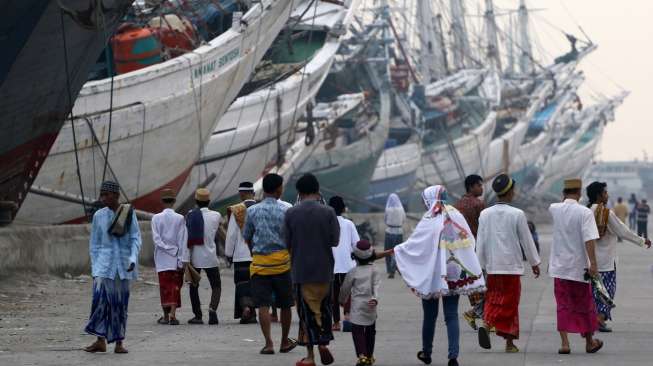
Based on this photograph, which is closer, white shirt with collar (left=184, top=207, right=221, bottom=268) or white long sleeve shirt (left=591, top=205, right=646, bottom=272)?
white long sleeve shirt (left=591, top=205, right=646, bottom=272)

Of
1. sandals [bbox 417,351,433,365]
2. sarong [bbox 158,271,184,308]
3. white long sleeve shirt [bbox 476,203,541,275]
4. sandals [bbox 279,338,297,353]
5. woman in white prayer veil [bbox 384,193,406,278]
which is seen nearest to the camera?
sandals [bbox 417,351,433,365]

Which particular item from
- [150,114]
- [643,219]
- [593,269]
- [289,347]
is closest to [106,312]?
[289,347]

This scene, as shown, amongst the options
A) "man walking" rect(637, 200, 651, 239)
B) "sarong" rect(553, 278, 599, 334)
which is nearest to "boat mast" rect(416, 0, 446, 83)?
"man walking" rect(637, 200, 651, 239)

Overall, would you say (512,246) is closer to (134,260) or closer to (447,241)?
(447,241)

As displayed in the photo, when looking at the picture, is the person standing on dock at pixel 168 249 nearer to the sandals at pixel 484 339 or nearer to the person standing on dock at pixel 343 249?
the person standing on dock at pixel 343 249

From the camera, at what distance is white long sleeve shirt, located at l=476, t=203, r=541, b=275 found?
11188mm

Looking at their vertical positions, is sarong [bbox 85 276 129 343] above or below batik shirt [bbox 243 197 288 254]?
below

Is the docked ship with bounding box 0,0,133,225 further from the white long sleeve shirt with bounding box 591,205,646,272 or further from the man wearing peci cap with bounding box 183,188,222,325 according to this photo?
the white long sleeve shirt with bounding box 591,205,646,272

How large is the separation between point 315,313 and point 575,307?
224cm

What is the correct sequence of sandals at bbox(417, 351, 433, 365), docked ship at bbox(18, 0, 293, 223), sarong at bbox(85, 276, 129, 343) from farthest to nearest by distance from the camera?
docked ship at bbox(18, 0, 293, 223)
sarong at bbox(85, 276, 129, 343)
sandals at bbox(417, 351, 433, 365)

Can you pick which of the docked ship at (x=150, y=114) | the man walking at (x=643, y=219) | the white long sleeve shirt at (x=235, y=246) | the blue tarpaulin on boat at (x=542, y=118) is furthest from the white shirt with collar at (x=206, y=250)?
the blue tarpaulin on boat at (x=542, y=118)

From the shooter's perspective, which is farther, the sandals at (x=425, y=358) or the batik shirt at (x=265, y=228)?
the batik shirt at (x=265, y=228)

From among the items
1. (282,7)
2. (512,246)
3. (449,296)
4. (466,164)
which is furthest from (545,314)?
(466,164)

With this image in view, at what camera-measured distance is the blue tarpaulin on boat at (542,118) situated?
91.7m
